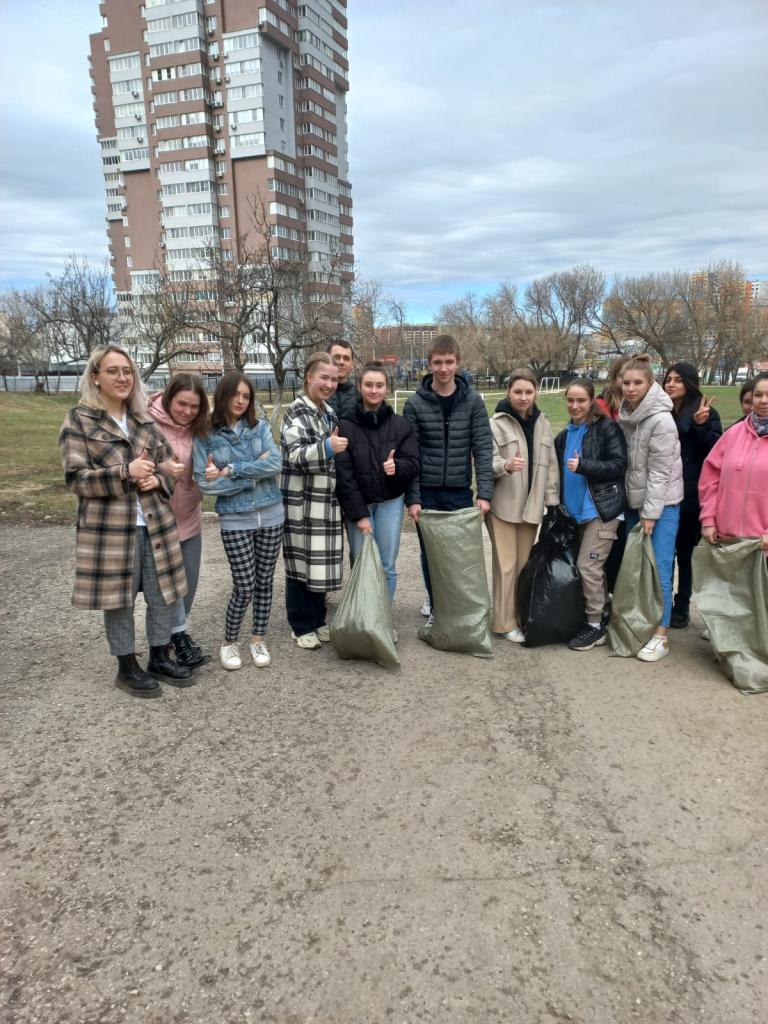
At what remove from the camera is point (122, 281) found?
247 feet

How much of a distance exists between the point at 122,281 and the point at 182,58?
25068 mm

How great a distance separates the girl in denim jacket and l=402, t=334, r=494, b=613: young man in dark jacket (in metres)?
0.90

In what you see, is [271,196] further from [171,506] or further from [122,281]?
[171,506]

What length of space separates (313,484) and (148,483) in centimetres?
97

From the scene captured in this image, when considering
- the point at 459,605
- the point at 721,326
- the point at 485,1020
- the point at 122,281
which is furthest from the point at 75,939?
the point at 122,281

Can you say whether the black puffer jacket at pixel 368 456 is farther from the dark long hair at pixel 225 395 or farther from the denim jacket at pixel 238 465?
the dark long hair at pixel 225 395

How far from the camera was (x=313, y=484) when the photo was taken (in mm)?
3688

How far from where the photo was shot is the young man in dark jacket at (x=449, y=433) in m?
3.83

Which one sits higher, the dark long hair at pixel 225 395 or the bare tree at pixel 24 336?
the bare tree at pixel 24 336

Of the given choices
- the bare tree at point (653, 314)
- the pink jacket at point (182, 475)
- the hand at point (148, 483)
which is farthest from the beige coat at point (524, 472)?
the bare tree at point (653, 314)

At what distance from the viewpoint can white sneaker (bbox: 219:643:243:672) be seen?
369 centimetres

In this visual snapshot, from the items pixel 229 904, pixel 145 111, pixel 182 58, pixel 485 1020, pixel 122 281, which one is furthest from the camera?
pixel 122 281

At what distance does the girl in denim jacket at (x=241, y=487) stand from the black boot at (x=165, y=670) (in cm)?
26

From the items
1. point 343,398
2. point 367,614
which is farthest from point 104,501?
point 343,398
